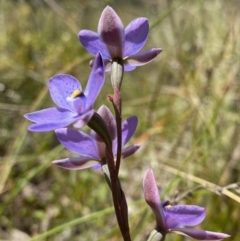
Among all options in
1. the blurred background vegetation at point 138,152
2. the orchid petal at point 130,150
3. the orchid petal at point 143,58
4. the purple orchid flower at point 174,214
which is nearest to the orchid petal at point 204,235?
the purple orchid flower at point 174,214

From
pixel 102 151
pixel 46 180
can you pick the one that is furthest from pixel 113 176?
pixel 46 180

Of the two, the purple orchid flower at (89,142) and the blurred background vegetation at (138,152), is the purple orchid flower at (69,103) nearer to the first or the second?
the purple orchid flower at (89,142)

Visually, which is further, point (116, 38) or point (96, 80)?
point (116, 38)

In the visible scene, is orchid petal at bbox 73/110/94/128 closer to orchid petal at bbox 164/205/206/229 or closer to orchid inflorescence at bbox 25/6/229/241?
orchid inflorescence at bbox 25/6/229/241

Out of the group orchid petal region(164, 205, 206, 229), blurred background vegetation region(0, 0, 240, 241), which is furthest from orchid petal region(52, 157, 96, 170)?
blurred background vegetation region(0, 0, 240, 241)

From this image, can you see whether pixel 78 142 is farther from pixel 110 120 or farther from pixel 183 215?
pixel 183 215

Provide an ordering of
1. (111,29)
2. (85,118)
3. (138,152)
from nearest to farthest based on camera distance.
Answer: (85,118), (111,29), (138,152)

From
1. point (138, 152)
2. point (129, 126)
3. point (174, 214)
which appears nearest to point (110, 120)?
Answer: point (129, 126)
